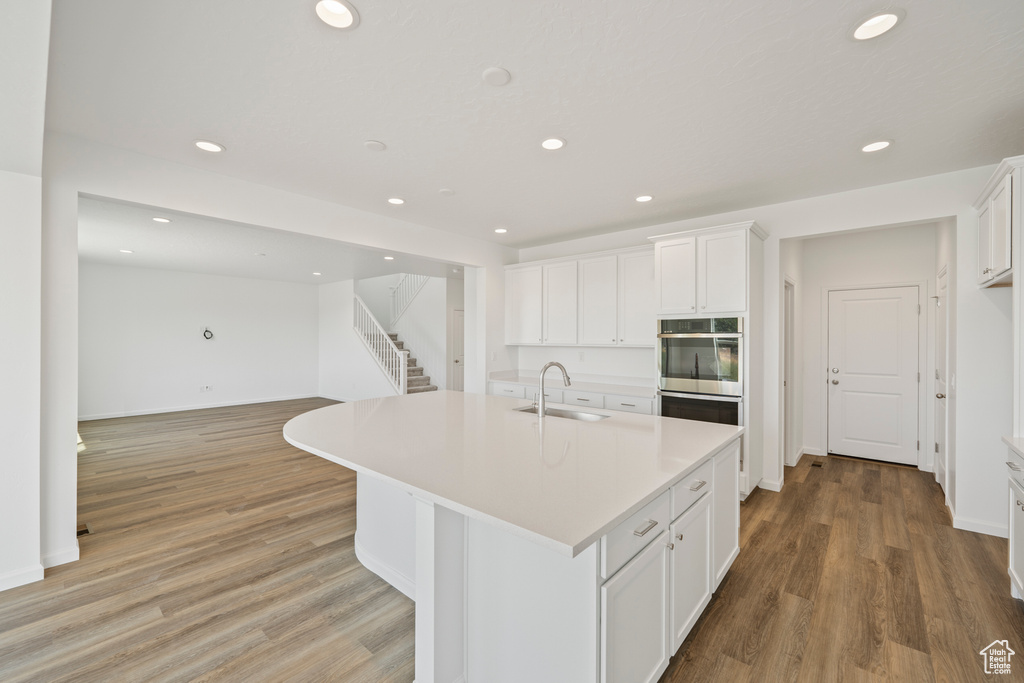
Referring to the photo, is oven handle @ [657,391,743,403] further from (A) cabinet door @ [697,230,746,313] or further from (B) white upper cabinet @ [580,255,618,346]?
(B) white upper cabinet @ [580,255,618,346]

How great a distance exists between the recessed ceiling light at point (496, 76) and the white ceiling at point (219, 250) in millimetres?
2425

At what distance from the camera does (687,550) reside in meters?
1.79

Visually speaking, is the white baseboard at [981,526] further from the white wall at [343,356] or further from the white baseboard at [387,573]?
the white wall at [343,356]

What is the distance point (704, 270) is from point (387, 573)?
3441 millimetres

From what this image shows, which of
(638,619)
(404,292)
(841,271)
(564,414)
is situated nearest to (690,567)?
(638,619)

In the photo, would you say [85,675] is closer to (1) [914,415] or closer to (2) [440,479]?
(2) [440,479]

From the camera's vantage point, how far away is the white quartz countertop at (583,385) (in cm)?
438

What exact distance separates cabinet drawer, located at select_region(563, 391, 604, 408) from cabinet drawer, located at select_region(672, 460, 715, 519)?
2.41m

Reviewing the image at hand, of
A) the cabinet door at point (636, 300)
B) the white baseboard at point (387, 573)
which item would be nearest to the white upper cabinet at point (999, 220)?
the cabinet door at point (636, 300)

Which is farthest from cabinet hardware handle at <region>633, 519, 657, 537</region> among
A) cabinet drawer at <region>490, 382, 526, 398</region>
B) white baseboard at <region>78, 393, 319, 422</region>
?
white baseboard at <region>78, 393, 319, 422</region>

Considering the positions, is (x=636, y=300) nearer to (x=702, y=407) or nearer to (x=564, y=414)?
(x=702, y=407)

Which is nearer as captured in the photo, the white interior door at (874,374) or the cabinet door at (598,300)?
the white interior door at (874,374)

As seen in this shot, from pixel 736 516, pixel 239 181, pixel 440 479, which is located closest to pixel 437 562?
pixel 440 479

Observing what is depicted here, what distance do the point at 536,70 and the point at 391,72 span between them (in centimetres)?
67
